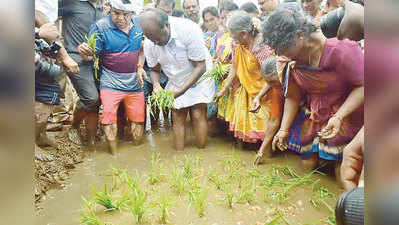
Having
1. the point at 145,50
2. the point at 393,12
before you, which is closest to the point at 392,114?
the point at 393,12

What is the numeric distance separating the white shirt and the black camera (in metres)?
1.17

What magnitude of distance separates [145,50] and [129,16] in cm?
37

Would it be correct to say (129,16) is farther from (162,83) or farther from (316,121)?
(316,121)

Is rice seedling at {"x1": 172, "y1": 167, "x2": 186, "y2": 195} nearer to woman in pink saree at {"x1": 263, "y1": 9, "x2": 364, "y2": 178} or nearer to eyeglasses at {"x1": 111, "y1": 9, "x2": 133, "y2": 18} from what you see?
woman in pink saree at {"x1": 263, "y1": 9, "x2": 364, "y2": 178}

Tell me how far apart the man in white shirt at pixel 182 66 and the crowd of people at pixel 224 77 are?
10 millimetres

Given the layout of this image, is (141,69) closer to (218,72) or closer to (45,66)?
(218,72)

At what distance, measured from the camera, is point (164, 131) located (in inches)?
146

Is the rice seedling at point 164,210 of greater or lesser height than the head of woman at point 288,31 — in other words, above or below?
below

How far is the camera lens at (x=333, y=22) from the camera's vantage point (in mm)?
1577

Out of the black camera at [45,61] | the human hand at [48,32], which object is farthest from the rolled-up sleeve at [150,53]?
the human hand at [48,32]

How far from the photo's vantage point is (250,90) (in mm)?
2902

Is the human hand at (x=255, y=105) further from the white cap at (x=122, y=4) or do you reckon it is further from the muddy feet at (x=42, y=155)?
the muddy feet at (x=42, y=155)

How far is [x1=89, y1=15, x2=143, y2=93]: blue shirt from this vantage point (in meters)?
3.05

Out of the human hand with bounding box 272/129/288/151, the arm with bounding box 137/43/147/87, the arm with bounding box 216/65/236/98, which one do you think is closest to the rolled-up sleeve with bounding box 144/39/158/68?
the arm with bounding box 137/43/147/87
